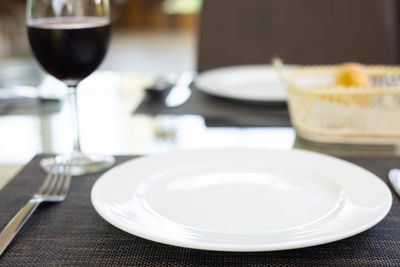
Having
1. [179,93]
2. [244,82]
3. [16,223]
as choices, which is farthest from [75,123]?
[244,82]

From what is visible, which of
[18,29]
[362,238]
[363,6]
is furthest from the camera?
[18,29]

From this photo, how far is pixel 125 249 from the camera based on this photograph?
40 centimetres

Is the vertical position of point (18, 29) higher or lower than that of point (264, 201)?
lower

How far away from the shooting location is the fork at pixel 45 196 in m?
0.42

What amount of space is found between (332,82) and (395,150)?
0.18 metres

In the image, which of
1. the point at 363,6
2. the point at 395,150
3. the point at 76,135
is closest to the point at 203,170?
the point at 76,135

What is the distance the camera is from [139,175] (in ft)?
1.63

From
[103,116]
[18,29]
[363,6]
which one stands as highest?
[363,6]

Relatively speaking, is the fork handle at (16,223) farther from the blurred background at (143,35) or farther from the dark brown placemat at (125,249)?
the blurred background at (143,35)

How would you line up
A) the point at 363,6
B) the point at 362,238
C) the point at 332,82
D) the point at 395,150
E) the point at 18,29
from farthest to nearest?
1. the point at 18,29
2. the point at 363,6
3. the point at 332,82
4. the point at 395,150
5. the point at 362,238

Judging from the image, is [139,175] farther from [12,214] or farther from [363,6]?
[363,6]

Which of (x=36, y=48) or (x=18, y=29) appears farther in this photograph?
(x=18, y=29)

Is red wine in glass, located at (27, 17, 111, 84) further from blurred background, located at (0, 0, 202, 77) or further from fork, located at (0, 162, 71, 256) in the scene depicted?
blurred background, located at (0, 0, 202, 77)

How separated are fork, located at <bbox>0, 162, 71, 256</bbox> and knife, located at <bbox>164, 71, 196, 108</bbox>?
285mm
